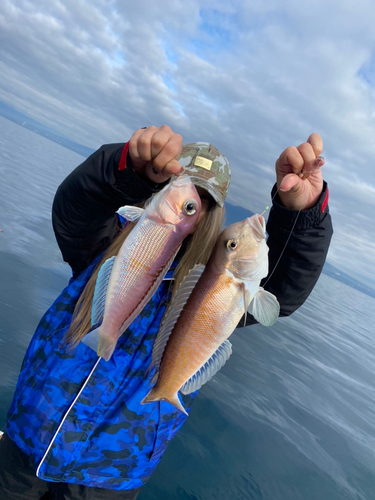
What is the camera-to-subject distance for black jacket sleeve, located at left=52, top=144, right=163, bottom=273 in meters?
2.14

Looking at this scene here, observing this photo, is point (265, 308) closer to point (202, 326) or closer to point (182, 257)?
point (202, 326)

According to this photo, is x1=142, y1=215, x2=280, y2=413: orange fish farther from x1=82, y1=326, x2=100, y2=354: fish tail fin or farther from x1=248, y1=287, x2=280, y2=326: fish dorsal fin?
x1=82, y1=326, x2=100, y2=354: fish tail fin

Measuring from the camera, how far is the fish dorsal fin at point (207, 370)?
6.74 ft

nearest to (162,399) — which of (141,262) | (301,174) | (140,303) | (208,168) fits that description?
(140,303)

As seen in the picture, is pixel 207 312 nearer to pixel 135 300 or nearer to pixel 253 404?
pixel 135 300

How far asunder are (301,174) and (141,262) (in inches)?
45.8

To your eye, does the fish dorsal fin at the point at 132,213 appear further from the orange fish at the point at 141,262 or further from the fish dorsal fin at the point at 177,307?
the fish dorsal fin at the point at 177,307

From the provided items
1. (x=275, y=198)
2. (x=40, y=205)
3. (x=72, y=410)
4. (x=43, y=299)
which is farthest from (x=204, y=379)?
(x=40, y=205)

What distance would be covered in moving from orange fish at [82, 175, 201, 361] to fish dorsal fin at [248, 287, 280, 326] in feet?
2.03

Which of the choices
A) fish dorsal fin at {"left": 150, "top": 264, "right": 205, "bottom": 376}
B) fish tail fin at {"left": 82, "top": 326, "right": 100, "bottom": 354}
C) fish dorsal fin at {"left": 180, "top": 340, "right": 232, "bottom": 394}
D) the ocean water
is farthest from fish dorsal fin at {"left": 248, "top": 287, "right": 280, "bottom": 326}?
the ocean water

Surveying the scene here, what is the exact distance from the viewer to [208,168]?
2877 mm

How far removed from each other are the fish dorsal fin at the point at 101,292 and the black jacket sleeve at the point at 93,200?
51 cm

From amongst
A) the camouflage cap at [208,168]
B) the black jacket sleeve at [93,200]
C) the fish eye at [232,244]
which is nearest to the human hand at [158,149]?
the black jacket sleeve at [93,200]

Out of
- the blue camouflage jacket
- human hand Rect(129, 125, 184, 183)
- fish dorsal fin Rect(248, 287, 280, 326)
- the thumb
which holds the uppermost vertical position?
the thumb
